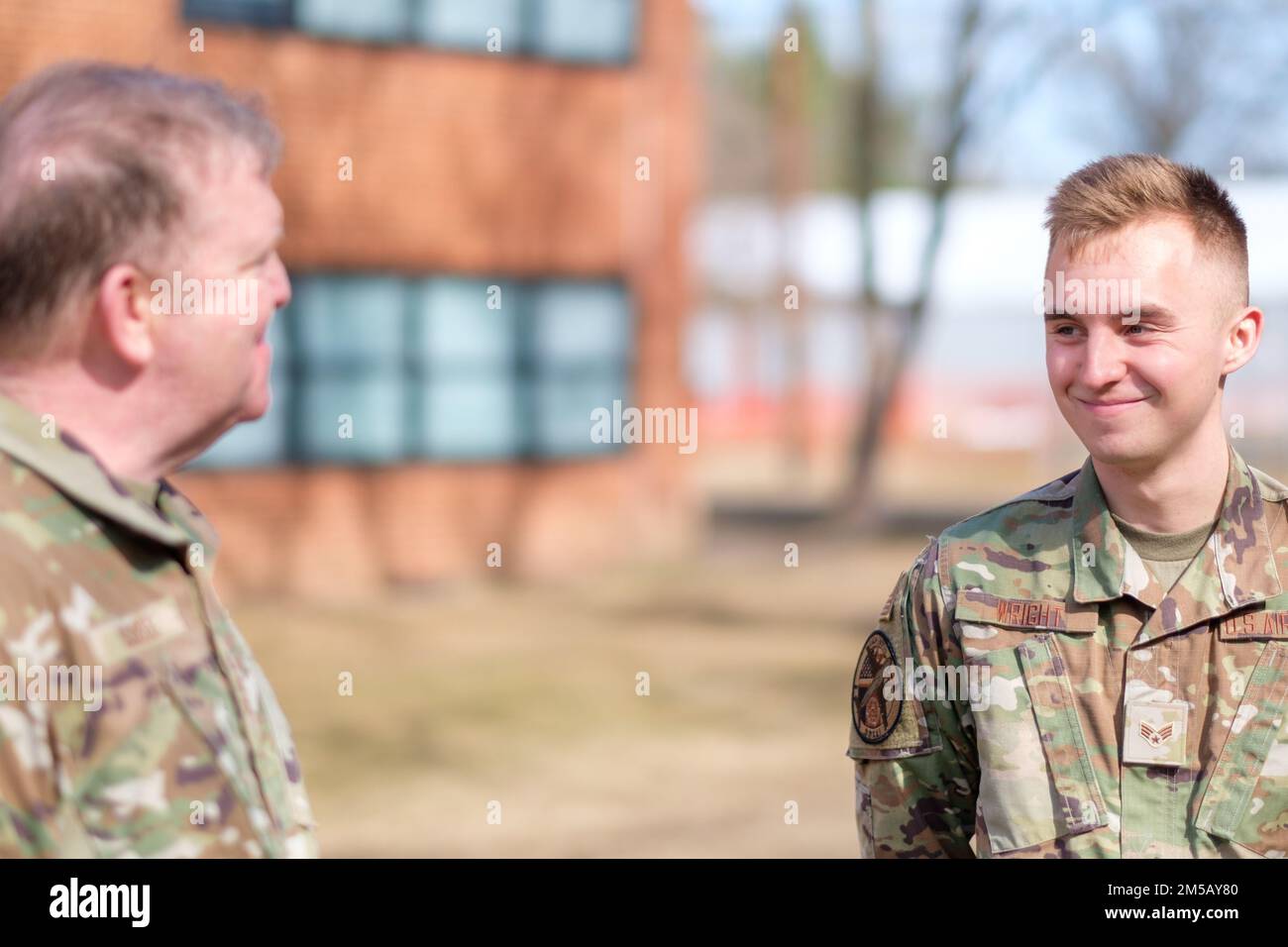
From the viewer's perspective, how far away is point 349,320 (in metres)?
15.0

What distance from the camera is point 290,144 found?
14.5 meters

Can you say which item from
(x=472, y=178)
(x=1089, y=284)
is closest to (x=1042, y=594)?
(x=1089, y=284)

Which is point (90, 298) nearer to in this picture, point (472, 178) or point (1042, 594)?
point (1042, 594)

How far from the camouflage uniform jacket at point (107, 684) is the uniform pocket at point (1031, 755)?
1.20m

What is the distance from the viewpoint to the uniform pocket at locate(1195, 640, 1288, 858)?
2406 millimetres

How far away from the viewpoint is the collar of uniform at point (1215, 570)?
250 centimetres

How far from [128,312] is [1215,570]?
5.68ft

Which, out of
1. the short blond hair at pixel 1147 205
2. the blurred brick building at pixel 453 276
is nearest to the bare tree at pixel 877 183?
the blurred brick building at pixel 453 276

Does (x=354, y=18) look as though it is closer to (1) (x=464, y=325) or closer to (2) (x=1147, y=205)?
(1) (x=464, y=325)

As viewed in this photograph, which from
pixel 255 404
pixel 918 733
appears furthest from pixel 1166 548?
pixel 255 404

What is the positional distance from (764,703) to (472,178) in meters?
6.73

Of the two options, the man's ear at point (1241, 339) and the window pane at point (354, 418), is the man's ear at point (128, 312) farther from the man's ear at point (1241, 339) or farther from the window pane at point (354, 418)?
the window pane at point (354, 418)

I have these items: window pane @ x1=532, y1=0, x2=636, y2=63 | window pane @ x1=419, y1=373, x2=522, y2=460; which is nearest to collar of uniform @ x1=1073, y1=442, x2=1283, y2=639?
window pane @ x1=419, y1=373, x2=522, y2=460

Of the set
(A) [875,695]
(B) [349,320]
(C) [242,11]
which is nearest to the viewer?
(A) [875,695]
